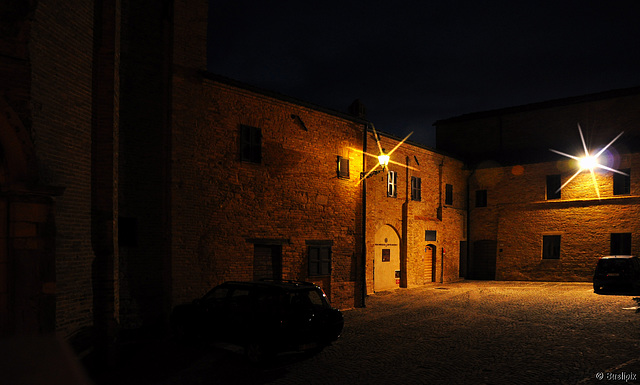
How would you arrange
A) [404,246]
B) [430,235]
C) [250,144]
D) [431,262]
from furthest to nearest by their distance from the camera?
1. [431,262]
2. [430,235]
3. [404,246]
4. [250,144]

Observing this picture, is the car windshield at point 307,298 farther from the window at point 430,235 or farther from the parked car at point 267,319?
the window at point 430,235

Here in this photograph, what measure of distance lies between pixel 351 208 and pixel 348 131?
280 cm

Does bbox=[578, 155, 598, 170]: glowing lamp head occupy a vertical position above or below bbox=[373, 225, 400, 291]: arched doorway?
above

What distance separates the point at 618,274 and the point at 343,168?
483 inches

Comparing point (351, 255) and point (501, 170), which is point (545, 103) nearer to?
point (501, 170)

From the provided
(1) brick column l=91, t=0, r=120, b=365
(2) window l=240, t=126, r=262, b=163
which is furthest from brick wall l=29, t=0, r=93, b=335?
(2) window l=240, t=126, r=262, b=163

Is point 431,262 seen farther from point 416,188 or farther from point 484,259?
point 484,259

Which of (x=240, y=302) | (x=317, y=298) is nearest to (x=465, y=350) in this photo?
(x=317, y=298)

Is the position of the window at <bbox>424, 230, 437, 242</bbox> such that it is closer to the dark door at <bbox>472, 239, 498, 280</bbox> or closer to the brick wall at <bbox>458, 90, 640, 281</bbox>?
the brick wall at <bbox>458, 90, 640, 281</bbox>

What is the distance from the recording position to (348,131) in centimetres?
1546

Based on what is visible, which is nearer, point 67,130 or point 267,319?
point 67,130

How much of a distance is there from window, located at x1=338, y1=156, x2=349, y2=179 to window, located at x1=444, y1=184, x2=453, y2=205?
10.7m

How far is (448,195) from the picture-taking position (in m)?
24.4

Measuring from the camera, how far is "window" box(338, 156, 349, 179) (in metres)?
15.0
